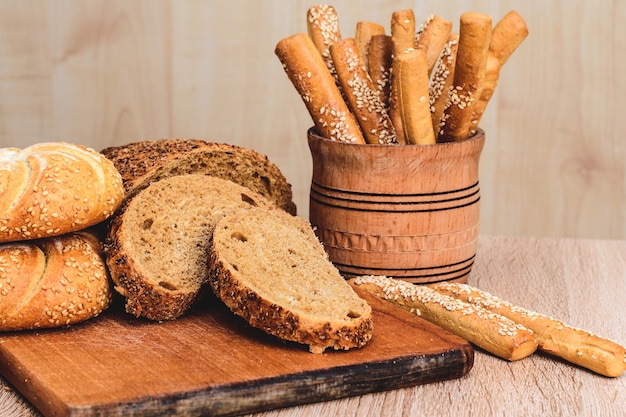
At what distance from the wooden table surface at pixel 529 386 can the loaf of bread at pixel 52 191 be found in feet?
0.83

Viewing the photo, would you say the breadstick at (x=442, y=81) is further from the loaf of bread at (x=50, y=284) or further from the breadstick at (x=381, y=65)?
the loaf of bread at (x=50, y=284)

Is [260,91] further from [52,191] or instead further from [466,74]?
[52,191]

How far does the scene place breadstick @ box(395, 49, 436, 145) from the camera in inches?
62.5

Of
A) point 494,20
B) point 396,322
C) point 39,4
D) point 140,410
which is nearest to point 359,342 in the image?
point 396,322

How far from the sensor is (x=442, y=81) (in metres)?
1.72

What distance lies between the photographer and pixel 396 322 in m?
1.48

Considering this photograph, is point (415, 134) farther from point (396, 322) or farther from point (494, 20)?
point (494, 20)

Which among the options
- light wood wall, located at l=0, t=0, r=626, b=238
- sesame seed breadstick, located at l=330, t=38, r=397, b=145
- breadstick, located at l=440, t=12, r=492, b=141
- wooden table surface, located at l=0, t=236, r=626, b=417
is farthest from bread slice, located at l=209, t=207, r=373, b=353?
light wood wall, located at l=0, t=0, r=626, b=238

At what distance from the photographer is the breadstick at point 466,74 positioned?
1594mm

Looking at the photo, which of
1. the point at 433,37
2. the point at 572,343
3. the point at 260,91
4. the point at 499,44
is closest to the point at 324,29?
the point at 433,37

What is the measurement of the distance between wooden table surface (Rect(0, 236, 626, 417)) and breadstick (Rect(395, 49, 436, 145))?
15.9 inches

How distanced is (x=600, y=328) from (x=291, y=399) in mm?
661

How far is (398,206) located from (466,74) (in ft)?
0.90

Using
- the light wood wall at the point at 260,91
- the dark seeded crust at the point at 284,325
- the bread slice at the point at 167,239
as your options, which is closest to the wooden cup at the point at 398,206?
the bread slice at the point at 167,239
